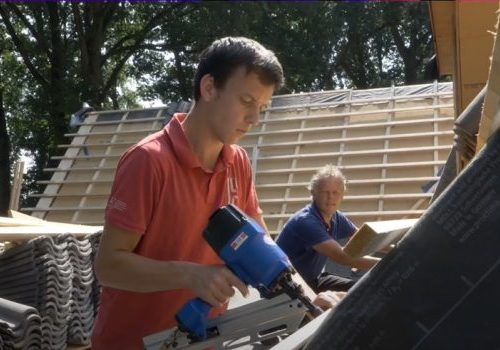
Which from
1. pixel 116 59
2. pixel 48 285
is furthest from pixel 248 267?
pixel 116 59

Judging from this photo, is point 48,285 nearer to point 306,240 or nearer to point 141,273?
point 306,240

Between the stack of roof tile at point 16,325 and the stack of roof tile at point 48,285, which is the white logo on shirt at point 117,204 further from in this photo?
the stack of roof tile at point 48,285

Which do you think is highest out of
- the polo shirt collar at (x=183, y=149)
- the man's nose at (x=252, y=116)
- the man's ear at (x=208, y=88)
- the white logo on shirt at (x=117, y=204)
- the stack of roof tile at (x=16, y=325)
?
the man's ear at (x=208, y=88)

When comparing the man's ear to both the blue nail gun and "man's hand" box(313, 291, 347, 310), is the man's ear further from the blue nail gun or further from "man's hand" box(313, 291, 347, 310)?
"man's hand" box(313, 291, 347, 310)

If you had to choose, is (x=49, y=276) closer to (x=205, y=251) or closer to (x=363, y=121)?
(x=205, y=251)

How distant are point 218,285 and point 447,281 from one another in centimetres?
84

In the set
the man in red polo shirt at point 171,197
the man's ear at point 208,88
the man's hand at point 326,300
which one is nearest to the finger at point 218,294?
the man in red polo shirt at point 171,197

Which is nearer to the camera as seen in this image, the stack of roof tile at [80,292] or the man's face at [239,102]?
the man's face at [239,102]

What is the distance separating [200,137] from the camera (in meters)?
2.17

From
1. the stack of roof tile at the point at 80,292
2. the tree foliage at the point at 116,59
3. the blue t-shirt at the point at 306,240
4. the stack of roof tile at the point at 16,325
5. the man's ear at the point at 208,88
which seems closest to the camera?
the man's ear at the point at 208,88

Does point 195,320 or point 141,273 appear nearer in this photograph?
point 195,320

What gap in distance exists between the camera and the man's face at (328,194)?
491cm

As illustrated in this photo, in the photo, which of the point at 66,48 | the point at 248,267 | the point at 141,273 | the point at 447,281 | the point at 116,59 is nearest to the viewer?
the point at 447,281

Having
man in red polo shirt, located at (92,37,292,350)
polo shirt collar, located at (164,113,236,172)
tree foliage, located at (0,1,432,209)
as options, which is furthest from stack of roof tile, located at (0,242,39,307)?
tree foliage, located at (0,1,432,209)
